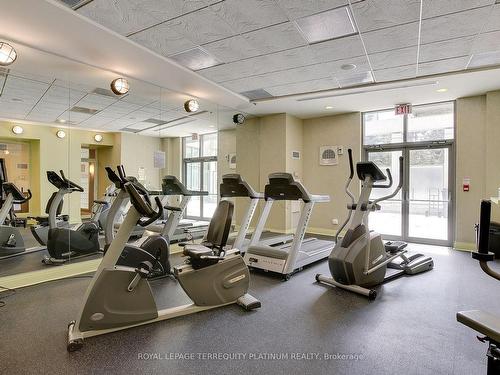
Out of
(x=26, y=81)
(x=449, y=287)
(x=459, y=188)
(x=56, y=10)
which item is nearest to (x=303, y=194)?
(x=449, y=287)

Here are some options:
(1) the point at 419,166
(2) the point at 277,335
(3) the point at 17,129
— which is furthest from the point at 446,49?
(3) the point at 17,129

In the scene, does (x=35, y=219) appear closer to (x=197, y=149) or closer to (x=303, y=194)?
(x=197, y=149)

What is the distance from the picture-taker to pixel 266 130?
23.9 ft

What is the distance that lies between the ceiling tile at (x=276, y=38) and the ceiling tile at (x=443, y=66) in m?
1.92

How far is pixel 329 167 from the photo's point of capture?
716 cm

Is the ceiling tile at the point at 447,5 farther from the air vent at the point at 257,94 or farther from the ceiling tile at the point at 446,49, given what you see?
the air vent at the point at 257,94

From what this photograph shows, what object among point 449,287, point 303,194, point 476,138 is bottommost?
point 449,287

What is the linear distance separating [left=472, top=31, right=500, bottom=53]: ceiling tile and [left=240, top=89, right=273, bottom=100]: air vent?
10.0 ft

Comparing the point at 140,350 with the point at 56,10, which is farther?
the point at 56,10

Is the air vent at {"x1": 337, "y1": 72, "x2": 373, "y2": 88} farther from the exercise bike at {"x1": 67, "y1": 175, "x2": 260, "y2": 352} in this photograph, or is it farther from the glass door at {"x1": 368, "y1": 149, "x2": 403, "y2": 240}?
the exercise bike at {"x1": 67, "y1": 175, "x2": 260, "y2": 352}

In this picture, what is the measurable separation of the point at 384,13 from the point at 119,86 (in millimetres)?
3507

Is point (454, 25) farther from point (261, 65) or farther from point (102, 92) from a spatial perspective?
point (102, 92)

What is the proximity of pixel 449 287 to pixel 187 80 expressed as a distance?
4578 millimetres

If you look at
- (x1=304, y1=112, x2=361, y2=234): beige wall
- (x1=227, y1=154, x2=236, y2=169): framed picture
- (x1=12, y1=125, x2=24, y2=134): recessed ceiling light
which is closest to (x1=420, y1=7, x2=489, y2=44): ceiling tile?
(x1=304, y1=112, x2=361, y2=234): beige wall
